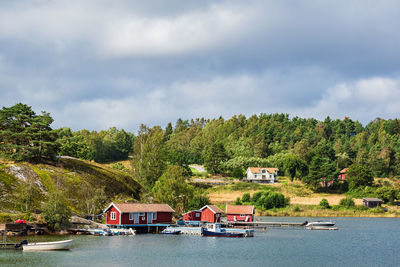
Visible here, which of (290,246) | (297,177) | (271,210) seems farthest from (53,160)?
(297,177)

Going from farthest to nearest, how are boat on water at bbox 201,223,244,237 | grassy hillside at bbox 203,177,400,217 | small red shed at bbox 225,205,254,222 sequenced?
1. grassy hillside at bbox 203,177,400,217
2. small red shed at bbox 225,205,254,222
3. boat on water at bbox 201,223,244,237

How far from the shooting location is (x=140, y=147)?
127875 millimetres

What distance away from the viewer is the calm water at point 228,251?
52375 millimetres

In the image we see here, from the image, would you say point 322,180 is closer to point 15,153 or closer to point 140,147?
point 140,147

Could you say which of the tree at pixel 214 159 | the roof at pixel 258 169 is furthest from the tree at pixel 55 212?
the tree at pixel 214 159

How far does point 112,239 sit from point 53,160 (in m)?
32.3

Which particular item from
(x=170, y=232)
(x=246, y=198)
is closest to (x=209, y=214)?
(x=170, y=232)

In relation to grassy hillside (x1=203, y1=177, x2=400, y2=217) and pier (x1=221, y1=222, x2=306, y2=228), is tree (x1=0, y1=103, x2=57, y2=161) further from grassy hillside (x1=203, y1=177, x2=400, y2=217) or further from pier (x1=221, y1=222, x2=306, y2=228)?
grassy hillside (x1=203, y1=177, x2=400, y2=217)

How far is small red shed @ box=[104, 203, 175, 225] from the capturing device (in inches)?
3182

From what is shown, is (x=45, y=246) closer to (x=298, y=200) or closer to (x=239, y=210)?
(x=239, y=210)

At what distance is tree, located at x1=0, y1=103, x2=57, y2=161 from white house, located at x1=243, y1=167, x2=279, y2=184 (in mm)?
89641

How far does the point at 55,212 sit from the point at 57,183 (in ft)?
49.8

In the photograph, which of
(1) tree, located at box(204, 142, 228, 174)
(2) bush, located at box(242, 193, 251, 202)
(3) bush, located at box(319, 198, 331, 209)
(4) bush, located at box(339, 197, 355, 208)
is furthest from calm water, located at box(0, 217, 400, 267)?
(1) tree, located at box(204, 142, 228, 174)

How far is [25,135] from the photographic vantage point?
91.8 metres
